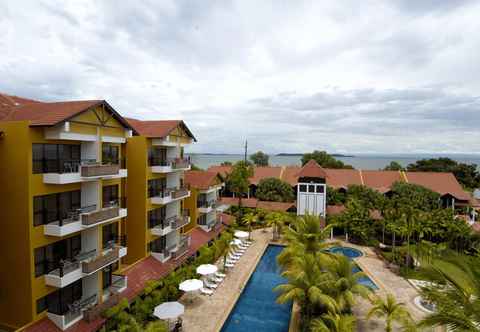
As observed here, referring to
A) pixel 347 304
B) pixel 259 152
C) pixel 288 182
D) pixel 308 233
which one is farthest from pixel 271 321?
pixel 259 152

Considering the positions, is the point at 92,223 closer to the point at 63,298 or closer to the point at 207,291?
the point at 63,298

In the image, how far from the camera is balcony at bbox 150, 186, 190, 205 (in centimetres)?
2384

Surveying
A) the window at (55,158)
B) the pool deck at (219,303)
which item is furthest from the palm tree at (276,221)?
the window at (55,158)

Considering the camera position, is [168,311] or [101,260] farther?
[168,311]

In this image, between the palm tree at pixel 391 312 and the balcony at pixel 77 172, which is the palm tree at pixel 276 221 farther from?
the balcony at pixel 77 172

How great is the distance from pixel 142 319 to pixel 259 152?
81.8 m

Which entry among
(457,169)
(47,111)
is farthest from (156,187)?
(457,169)

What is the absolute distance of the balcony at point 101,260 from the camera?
52.9ft

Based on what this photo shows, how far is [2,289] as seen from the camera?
15.0 metres

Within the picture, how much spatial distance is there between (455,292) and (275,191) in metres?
38.1

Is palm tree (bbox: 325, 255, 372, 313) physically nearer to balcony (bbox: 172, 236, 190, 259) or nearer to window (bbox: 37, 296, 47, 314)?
balcony (bbox: 172, 236, 190, 259)

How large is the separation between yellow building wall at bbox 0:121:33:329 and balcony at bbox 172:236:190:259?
38.8 ft

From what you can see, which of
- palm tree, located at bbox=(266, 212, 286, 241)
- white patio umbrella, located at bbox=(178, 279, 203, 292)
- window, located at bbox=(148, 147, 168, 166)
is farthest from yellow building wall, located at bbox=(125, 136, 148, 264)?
palm tree, located at bbox=(266, 212, 286, 241)

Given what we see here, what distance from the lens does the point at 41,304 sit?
15109mm
